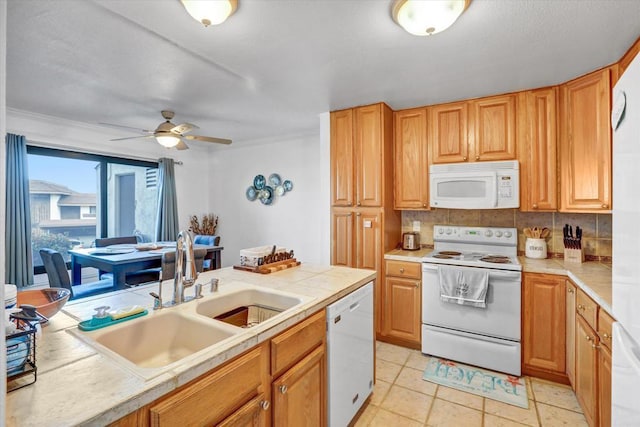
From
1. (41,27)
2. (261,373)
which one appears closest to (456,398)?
(261,373)

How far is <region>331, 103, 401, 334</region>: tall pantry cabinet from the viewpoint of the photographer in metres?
2.97

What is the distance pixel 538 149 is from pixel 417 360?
2.08m

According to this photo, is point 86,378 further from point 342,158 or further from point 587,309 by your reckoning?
point 342,158

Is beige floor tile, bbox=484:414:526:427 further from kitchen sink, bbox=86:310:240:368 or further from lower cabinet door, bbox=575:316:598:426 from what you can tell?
kitchen sink, bbox=86:310:240:368

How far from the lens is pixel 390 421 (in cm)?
195

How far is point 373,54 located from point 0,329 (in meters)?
2.14

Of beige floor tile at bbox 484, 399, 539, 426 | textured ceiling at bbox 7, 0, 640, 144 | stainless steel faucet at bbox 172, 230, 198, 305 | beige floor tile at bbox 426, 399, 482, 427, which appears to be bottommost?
beige floor tile at bbox 426, 399, 482, 427

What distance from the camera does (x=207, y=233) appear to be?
17.4ft

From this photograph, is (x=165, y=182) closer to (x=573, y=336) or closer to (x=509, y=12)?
(x=509, y=12)

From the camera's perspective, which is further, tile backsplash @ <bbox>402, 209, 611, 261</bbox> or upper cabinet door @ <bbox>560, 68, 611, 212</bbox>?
tile backsplash @ <bbox>402, 209, 611, 261</bbox>

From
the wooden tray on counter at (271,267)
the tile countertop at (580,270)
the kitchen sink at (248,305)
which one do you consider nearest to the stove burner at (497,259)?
the tile countertop at (580,270)

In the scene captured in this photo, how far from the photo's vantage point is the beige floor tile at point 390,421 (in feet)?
6.29

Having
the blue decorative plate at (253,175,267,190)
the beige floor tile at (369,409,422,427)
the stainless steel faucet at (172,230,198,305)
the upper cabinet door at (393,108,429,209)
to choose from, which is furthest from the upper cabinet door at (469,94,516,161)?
the blue decorative plate at (253,175,267,190)

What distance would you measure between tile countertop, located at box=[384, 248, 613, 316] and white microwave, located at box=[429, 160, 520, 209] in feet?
1.69
